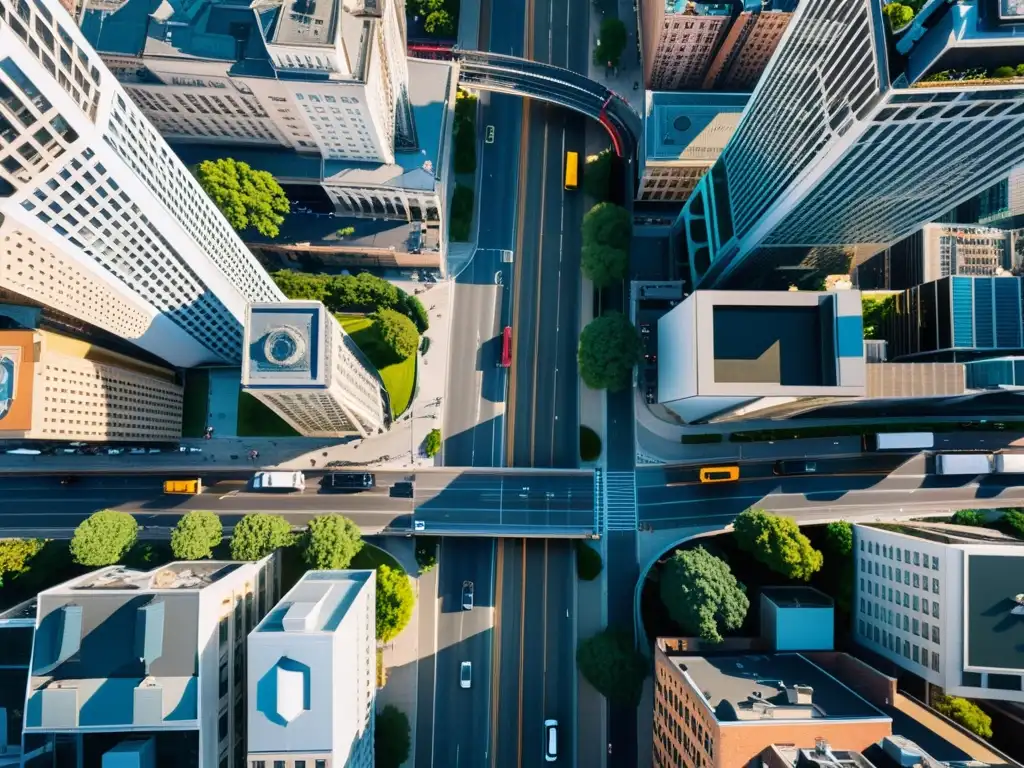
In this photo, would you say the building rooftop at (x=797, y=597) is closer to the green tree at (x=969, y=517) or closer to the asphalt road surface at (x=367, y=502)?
the green tree at (x=969, y=517)

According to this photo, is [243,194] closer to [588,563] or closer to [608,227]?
[608,227]

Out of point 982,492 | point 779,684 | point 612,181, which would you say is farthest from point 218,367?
point 982,492

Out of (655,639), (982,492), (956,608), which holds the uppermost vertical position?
(982,492)

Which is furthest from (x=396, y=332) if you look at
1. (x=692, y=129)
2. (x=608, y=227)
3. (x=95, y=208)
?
(x=692, y=129)

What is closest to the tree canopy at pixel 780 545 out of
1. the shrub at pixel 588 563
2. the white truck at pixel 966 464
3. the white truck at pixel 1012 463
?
the shrub at pixel 588 563

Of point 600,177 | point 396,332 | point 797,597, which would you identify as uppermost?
point 600,177

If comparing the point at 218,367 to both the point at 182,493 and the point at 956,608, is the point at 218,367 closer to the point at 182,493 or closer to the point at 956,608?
the point at 182,493

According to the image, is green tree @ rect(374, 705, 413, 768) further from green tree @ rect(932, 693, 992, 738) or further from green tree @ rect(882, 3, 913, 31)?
green tree @ rect(882, 3, 913, 31)
